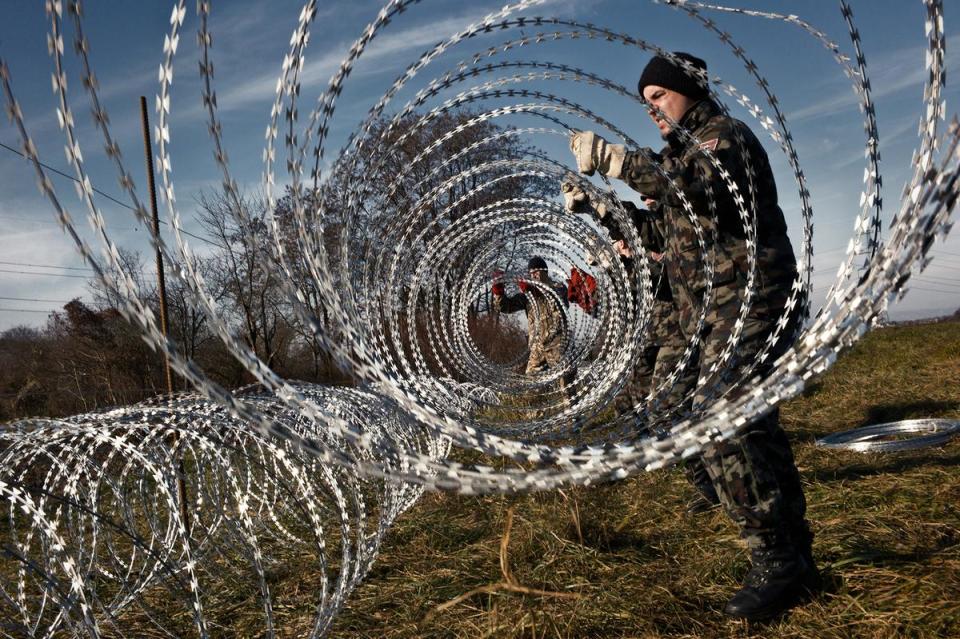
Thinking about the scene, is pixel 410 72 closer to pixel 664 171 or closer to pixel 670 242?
pixel 664 171

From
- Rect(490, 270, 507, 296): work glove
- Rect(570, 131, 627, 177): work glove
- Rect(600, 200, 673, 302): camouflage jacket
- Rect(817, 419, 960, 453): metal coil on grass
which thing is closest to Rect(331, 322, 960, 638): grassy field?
Rect(817, 419, 960, 453): metal coil on grass

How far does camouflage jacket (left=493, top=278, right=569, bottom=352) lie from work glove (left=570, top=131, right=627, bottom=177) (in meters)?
7.36

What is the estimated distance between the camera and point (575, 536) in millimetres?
3738

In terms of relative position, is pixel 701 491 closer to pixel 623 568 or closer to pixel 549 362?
pixel 623 568

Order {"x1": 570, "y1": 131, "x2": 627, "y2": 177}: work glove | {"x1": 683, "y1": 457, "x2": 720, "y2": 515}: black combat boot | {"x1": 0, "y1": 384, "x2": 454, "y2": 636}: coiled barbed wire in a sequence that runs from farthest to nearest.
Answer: {"x1": 683, "y1": 457, "x2": 720, "y2": 515}: black combat boot < {"x1": 570, "y1": 131, "x2": 627, "y2": 177}: work glove < {"x1": 0, "y1": 384, "x2": 454, "y2": 636}: coiled barbed wire

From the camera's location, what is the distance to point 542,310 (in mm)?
11945

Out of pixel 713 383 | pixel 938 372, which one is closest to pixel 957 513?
pixel 713 383

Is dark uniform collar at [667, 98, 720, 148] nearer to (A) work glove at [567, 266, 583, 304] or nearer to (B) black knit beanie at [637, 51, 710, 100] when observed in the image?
(B) black knit beanie at [637, 51, 710, 100]

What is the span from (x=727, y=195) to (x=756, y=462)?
132cm

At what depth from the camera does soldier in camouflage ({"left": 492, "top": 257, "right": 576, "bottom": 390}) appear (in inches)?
445

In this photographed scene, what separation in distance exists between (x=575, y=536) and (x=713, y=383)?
4.69ft

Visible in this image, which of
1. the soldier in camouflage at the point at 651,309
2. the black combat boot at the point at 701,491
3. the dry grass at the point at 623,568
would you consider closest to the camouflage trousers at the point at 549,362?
the soldier in camouflage at the point at 651,309

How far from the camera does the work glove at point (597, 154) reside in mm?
3461

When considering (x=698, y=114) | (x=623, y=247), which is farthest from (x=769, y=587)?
(x=623, y=247)
